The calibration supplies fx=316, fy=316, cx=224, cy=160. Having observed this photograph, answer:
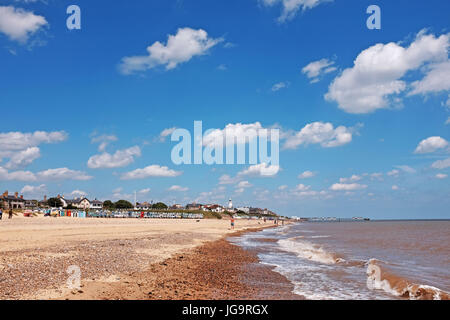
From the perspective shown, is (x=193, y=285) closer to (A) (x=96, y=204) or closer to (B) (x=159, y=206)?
(A) (x=96, y=204)

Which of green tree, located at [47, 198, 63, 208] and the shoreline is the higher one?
the shoreline

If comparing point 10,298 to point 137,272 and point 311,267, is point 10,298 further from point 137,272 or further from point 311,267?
point 311,267

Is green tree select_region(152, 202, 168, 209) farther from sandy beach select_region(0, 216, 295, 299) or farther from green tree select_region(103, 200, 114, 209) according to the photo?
sandy beach select_region(0, 216, 295, 299)

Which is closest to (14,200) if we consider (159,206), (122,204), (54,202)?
(54,202)

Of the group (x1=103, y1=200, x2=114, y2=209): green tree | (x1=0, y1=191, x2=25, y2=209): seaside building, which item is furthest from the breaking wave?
(x1=103, y1=200, x2=114, y2=209): green tree

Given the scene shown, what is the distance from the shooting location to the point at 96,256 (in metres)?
15.7

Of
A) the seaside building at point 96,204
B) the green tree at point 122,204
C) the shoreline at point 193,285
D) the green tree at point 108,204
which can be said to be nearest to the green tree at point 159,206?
the green tree at point 122,204

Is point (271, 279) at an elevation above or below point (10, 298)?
below

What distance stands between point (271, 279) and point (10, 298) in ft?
32.1

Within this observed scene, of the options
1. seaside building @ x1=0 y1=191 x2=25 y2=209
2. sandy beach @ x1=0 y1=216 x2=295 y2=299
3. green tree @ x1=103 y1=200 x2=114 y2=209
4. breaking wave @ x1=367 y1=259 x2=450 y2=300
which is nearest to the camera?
sandy beach @ x1=0 y1=216 x2=295 y2=299
